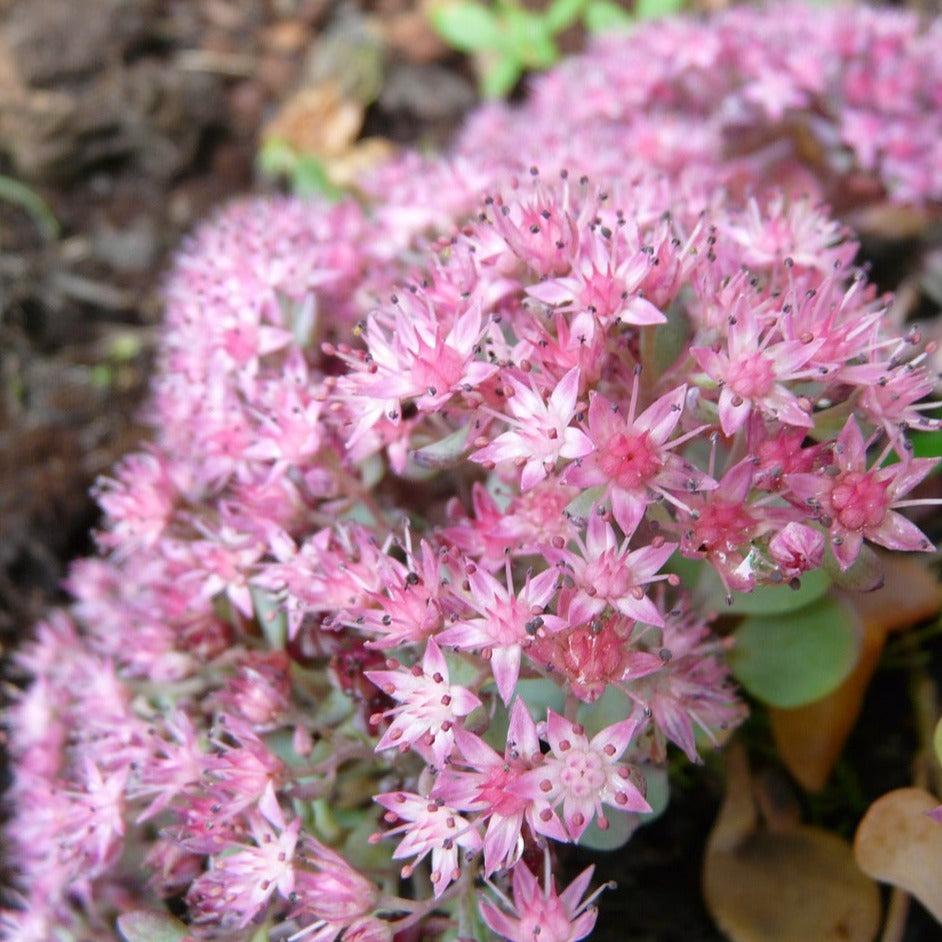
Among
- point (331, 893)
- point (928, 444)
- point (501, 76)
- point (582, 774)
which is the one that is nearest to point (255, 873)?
point (331, 893)

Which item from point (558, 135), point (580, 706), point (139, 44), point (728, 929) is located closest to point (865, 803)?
point (728, 929)

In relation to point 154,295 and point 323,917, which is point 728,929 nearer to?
point 323,917

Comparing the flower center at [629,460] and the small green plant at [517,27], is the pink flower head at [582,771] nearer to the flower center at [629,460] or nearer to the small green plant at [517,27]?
the flower center at [629,460]

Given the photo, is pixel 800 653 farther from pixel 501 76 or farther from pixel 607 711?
pixel 501 76

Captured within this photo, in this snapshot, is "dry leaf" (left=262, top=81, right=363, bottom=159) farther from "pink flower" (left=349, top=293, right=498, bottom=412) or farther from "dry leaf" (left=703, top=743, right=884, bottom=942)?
"dry leaf" (left=703, top=743, right=884, bottom=942)

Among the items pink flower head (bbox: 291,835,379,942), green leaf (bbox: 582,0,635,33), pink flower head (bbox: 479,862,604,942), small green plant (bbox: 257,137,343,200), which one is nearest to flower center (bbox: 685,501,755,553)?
pink flower head (bbox: 479,862,604,942)
